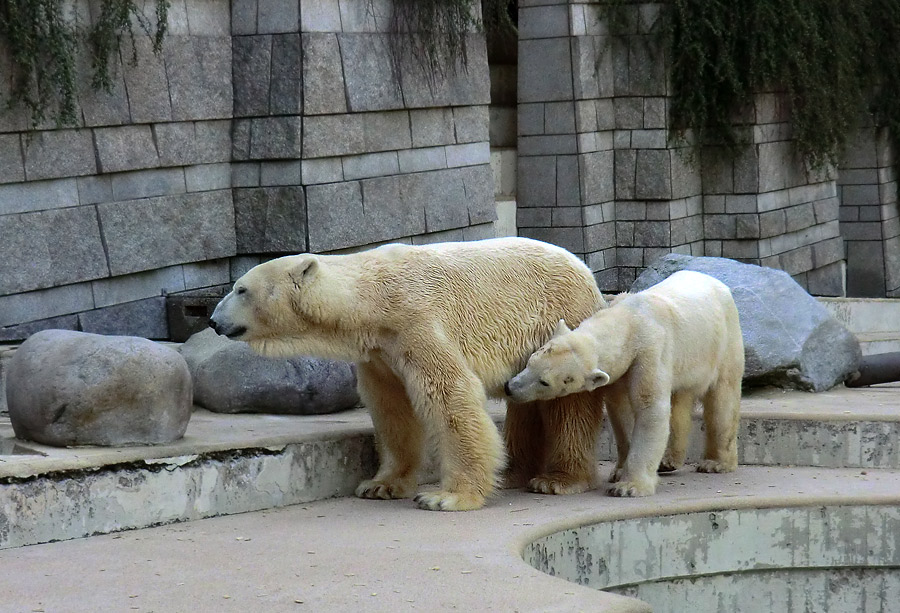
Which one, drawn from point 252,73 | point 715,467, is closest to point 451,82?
point 252,73

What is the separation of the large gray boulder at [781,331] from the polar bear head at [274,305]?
2898mm

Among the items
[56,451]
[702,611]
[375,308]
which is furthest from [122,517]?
[702,611]

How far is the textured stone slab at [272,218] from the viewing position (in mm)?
7570

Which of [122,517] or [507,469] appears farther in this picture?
[507,469]

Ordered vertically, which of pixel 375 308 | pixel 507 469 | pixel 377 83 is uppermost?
pixel 377 83

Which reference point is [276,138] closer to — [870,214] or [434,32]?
[434,32]

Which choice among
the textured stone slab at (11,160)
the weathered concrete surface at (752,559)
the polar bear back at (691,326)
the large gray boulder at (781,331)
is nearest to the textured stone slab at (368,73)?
the large gray boulder at (781,331)

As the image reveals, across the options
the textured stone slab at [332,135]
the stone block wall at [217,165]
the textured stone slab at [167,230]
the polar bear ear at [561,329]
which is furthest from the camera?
the textured stone slab at [332,135]

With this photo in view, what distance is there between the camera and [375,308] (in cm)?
505

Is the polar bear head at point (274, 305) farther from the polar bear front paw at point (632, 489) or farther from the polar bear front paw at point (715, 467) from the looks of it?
the polar bear front paw at point (715, 467)

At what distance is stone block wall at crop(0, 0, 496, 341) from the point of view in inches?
261

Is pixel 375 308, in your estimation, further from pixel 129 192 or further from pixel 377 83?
pixel 377 83

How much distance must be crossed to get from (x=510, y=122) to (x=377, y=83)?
10.6 feet

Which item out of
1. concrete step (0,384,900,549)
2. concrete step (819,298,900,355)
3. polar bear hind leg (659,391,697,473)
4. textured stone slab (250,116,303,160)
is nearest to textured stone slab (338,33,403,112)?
textured stone slab (250,116,303,160)
